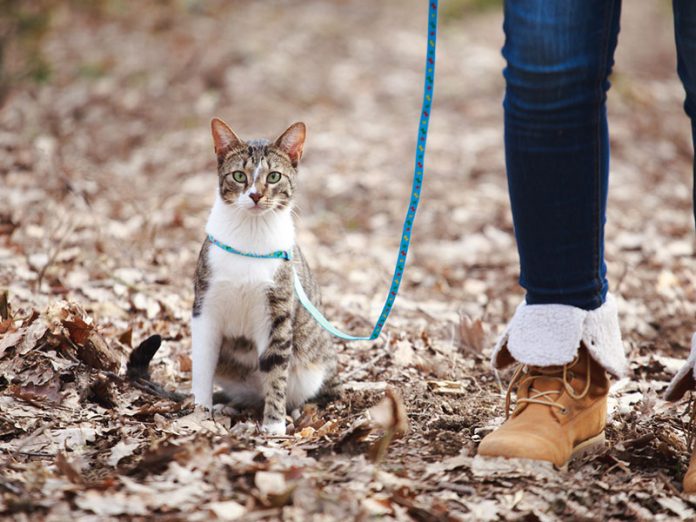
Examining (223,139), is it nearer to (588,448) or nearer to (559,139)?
(559,139)

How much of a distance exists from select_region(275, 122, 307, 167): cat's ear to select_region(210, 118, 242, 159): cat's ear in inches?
6.9

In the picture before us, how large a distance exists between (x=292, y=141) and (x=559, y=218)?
54.1 inches

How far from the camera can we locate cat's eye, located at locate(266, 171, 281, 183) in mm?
3406

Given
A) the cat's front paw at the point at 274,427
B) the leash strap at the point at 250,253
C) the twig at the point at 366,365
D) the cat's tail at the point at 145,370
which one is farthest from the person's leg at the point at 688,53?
the cat's tail at the point at 145,370

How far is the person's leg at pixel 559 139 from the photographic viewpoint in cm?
236

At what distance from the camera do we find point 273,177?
343 cm

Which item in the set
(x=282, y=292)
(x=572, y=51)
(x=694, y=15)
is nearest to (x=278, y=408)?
(x=282, y=292)

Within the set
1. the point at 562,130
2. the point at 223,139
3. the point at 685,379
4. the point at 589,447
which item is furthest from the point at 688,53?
the point at 223,139

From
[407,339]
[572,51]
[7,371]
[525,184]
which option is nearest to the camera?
[572,51]

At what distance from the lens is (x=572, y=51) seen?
2357mm

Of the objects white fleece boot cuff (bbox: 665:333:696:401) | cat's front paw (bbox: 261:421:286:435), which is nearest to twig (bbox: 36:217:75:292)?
cat's front paw (bbox: 261:421:286:435)

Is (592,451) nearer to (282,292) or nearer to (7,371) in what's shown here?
(282,292)

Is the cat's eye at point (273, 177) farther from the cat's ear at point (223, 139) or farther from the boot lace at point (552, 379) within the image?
the boot lace at point (552, 379)

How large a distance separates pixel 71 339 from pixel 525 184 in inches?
75.2
